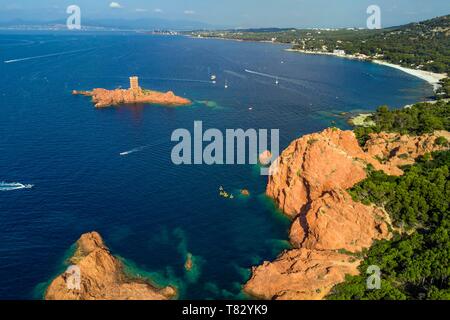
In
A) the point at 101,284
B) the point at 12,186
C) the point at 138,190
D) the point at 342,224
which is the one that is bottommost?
the point at 101,284

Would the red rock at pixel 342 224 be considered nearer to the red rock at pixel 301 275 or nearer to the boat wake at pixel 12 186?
the red rock at pixel 301 275

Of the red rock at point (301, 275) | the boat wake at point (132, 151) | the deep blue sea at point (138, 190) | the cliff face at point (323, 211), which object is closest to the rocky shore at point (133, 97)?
the deep blue sea at point (138, 190)

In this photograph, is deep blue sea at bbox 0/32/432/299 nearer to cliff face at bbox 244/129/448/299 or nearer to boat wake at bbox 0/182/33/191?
boat wake at bbox 0/182/33/191

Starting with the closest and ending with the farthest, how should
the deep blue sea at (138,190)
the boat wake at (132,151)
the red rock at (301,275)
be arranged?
the red rock at (301,275)
the deep blue sea at (138,190)
the boat wake at (132,151)

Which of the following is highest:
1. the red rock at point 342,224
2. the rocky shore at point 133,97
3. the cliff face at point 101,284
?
the rocky shore at point 133,97

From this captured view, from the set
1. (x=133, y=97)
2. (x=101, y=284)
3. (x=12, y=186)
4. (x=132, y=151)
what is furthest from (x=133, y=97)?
(x=101, y=284)

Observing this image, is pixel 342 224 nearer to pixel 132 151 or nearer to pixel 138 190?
pixel 138 190
